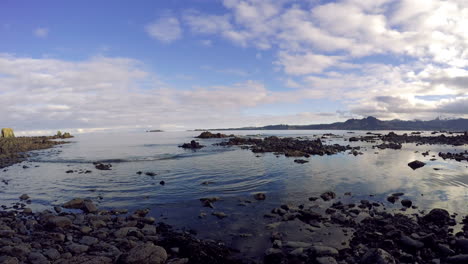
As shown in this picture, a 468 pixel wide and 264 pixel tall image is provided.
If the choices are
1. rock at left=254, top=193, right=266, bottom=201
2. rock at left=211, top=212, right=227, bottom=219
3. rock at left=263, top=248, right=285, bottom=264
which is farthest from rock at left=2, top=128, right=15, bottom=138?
rock at left=263, top=248, right=285, bottom=264

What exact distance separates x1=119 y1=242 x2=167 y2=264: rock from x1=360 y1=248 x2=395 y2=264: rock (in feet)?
24.8

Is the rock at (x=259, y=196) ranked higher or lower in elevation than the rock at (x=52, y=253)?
lower

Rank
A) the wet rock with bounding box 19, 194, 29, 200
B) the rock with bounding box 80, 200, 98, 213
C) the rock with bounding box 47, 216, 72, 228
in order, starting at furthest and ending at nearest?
the wet rock with bounding box 19, 194, 29, 200, the rock with bounding box 80, 200, 98, 213, the rock with bounding box 47, 216, 72, 228

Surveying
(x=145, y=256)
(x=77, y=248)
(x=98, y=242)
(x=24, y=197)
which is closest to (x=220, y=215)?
(x=145, y=256)

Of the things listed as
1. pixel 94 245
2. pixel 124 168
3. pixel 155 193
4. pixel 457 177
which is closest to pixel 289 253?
pixel 94 245

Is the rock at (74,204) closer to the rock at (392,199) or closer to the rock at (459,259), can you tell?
the rock at (459,259)

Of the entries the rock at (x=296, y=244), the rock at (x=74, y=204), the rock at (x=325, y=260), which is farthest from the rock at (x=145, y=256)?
the rock at (x=74, y=204)

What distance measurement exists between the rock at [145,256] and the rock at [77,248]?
237cm

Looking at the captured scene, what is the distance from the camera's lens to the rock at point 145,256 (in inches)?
353

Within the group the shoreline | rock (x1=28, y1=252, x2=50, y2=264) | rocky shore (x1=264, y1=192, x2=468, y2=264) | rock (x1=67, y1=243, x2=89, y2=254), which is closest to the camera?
rock (x1=28, y1=252, x2=50, y2=264)

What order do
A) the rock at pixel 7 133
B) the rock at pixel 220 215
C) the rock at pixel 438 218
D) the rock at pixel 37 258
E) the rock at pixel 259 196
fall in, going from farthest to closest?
the rock at pixel 7 133
the rock at pixel 259 196
the rock at pixel 220 215
the rock at pixel 438 218
the rock at pixel 37 258

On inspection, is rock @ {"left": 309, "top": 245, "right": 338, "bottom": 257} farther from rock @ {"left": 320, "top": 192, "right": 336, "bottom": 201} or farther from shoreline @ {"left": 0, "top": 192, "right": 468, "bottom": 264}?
rock @ {"left": 320, "top": 192, "right": 336, "bottom": 201}

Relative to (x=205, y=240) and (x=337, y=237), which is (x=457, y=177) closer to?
(x=337, y=237)

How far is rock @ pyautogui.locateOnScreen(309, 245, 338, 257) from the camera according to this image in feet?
32.3
